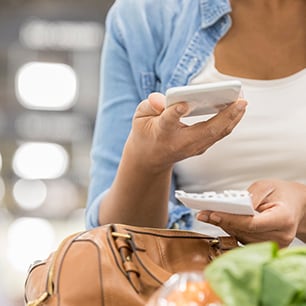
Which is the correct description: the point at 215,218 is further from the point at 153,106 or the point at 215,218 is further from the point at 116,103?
the point at 116,103

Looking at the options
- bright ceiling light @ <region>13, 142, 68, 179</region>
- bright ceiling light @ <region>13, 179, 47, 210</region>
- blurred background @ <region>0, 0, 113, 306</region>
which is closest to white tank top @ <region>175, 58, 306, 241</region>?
blurred background @ <region>0, 0, 113, 306</region>

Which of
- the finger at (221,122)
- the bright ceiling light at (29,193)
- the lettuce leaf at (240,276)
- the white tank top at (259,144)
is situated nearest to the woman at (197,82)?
the white tank top at (259,144)

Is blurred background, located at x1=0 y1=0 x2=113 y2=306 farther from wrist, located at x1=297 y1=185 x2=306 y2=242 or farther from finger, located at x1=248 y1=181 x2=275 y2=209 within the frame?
finger, located at x1=248 y1=181 x2=275 y2=209

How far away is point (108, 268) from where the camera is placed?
924mm

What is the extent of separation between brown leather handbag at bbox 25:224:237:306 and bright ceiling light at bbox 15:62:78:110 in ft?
23.0

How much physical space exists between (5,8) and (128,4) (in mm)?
5799

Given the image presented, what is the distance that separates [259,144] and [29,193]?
8374 millimetres

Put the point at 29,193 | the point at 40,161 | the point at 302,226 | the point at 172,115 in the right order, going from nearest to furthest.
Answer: the point at 172,115 → the point at 302,226 → the point at 40,161 → the point at 29,193

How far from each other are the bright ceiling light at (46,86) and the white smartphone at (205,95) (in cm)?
697

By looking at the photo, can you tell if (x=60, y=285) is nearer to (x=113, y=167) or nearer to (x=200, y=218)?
(x=200, y=218)

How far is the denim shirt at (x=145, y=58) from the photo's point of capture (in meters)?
1.39

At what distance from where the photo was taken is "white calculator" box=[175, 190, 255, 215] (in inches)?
38.0

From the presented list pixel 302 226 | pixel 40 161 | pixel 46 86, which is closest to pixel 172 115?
pixel 302 226

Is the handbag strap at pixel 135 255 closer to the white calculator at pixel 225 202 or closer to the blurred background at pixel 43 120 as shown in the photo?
the white calculator at pixel 225 202
